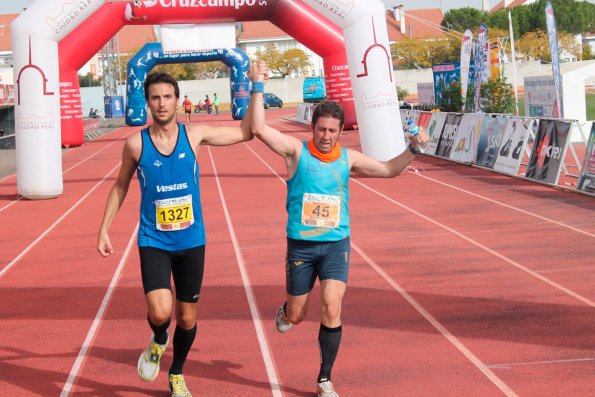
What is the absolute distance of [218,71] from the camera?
102m

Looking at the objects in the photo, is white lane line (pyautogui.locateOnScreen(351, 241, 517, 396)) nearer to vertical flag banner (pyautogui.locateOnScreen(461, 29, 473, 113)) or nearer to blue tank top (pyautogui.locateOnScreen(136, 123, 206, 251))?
blue tank top (pyautogui.locateOnScreen(136, 123, 206, 251))

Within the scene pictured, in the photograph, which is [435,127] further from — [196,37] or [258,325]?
[258,325]

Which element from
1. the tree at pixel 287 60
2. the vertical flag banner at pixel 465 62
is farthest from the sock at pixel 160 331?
the tree at pixel 287 60

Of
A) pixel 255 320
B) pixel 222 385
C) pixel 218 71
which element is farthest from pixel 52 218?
pixel 218 71

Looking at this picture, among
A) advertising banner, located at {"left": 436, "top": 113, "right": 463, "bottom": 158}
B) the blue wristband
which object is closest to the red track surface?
the blue wristband

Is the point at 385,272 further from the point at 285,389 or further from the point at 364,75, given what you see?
the point at 364,75

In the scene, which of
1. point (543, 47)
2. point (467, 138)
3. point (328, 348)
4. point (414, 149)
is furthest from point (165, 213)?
point (543, 47)

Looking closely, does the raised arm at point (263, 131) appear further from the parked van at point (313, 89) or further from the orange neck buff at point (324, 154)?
the parked van at point (313, 89)

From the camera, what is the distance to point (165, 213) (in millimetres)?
5781

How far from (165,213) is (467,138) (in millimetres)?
17377

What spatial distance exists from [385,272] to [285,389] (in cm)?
416

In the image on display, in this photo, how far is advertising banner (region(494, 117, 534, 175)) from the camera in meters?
18.7

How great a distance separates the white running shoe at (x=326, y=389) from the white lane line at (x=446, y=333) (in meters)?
1.02

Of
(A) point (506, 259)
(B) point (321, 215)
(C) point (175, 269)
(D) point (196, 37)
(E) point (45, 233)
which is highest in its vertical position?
(D) point (196, 37)
